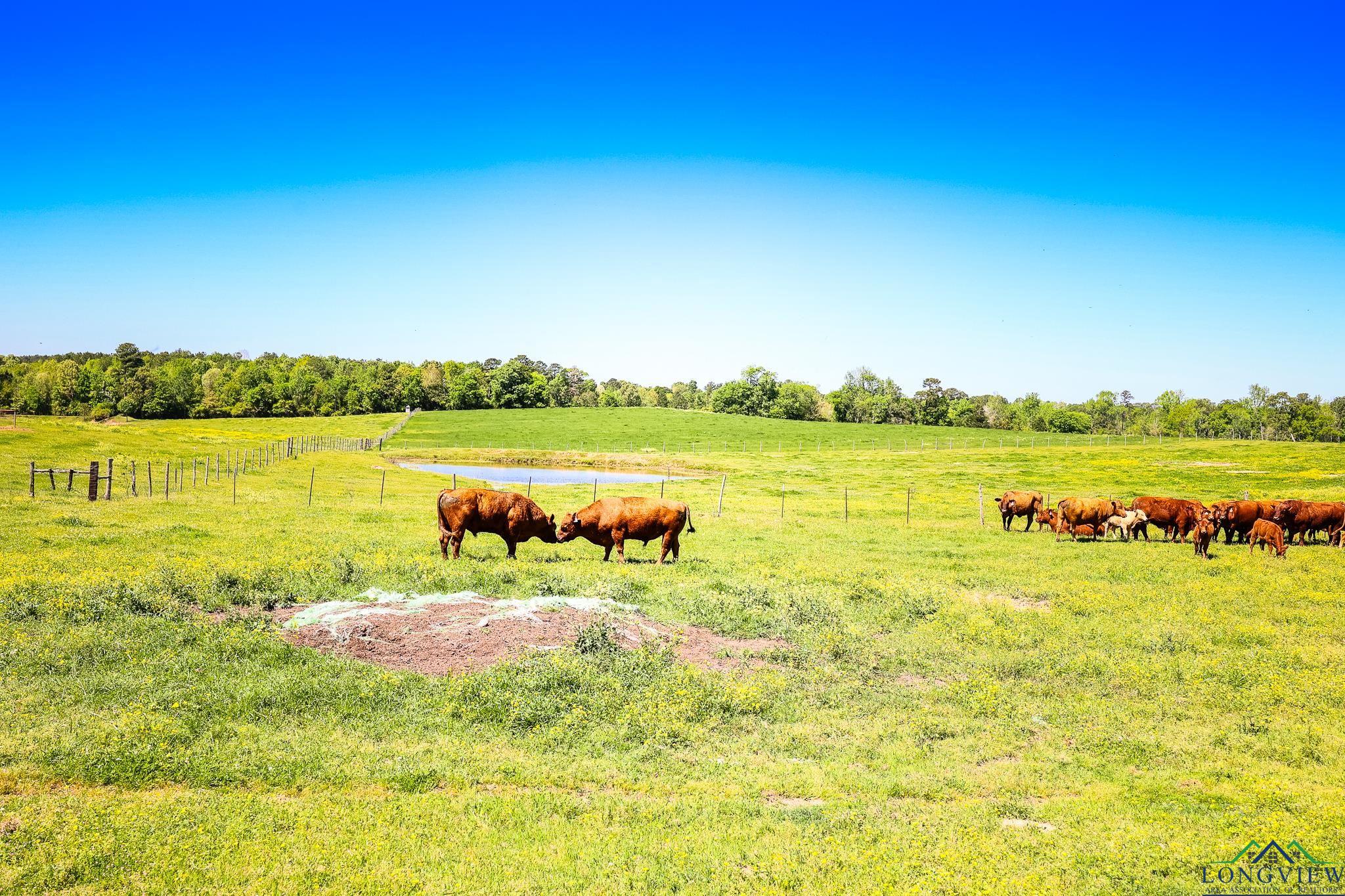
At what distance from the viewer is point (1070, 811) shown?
28.1 feet

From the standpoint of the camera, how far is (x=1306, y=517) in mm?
28812

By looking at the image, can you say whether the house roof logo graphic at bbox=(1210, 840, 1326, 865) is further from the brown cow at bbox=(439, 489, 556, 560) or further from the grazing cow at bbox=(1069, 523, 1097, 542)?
the grazing cow at bbox=(1069, 523, 1097, 542)

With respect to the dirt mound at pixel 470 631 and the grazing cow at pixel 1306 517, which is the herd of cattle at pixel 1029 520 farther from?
the dirt mound at pixel 470 631

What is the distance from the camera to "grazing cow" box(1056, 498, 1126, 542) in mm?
30516

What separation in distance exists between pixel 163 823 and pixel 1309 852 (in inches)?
455

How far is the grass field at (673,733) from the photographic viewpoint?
7367 mm

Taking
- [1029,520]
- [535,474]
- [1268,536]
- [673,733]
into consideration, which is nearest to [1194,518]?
[1268,536]

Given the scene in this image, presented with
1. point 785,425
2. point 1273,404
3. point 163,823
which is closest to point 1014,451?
point 785,425

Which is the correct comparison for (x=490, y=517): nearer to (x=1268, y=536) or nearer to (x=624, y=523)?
(x=624, y=523)

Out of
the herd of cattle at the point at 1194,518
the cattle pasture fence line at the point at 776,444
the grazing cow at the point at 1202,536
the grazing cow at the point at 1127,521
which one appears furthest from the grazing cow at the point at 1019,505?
the cattle pasture fence line at the point at 776,444

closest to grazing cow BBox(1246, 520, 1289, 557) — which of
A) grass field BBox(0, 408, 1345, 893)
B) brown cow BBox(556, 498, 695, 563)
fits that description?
grass field BBox(0, 408, 1345, 893)

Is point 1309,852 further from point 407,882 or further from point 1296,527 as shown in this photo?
point 1296,527

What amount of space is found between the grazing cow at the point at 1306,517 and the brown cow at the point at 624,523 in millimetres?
24079

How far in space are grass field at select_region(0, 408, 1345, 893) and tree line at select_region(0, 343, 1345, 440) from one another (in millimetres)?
122753
